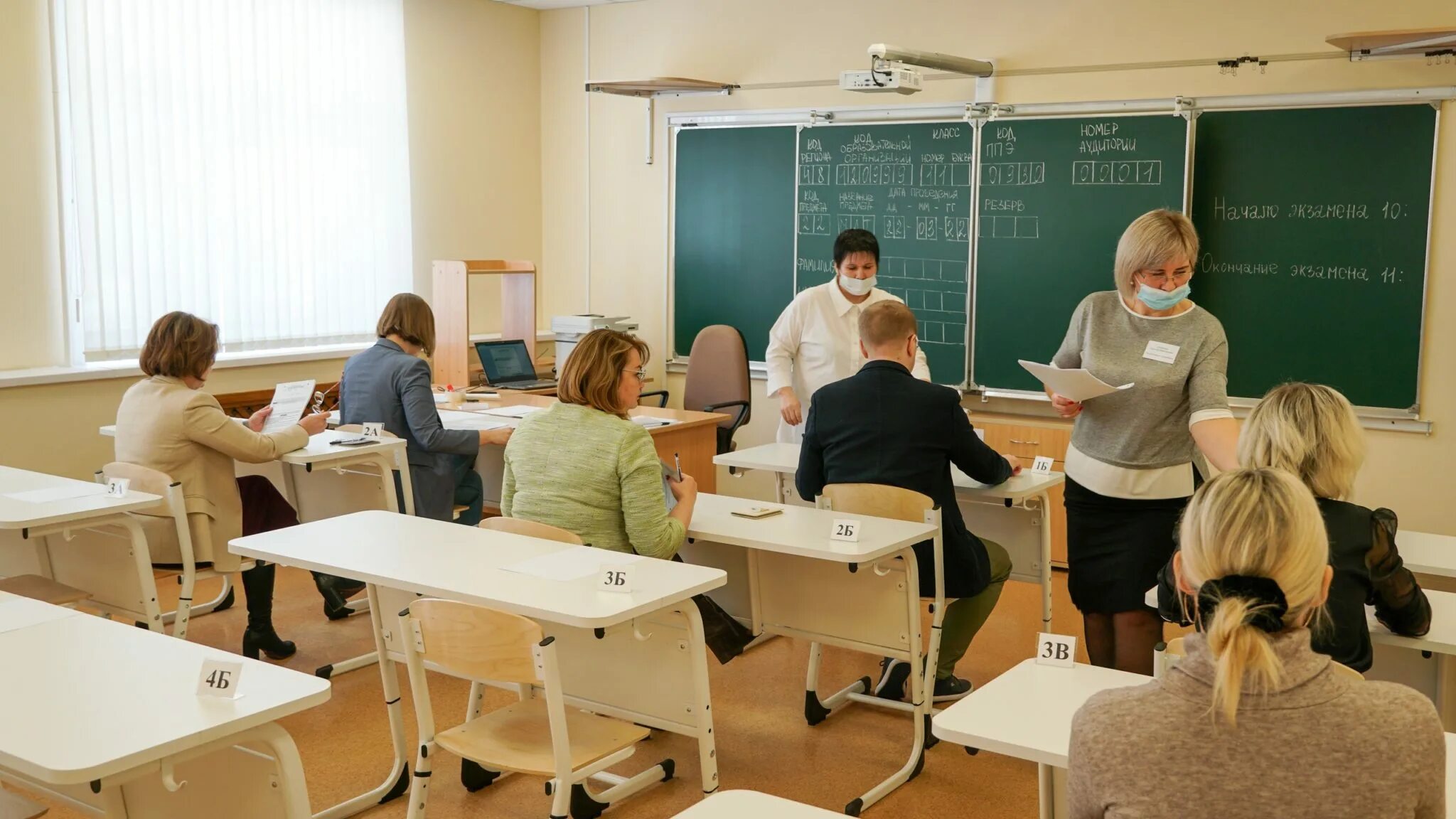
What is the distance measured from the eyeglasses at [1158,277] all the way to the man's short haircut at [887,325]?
656 mm

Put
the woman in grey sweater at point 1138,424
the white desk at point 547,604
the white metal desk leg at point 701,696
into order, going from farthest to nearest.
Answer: the woman in grey sweater at point 1138,424 < the white metal desk leg at point 701,696 < the white desk at point 547,604

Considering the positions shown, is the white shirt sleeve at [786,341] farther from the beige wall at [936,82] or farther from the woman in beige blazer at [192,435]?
the woman in beige blazer at [192,435]

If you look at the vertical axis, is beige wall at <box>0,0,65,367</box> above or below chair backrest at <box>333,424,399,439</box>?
above

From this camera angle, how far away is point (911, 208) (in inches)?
252

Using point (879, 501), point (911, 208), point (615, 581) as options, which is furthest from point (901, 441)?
point (911, 208)

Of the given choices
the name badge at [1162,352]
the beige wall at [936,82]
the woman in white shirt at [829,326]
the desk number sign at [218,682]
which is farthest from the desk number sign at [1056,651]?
the beige wall at [936,82]

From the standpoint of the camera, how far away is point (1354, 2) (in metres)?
5.21

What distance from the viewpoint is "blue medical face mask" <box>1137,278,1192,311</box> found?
306 centimetres

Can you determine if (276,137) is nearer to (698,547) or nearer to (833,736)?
(698,547)

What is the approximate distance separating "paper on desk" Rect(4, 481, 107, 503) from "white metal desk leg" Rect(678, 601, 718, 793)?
1.99 metres

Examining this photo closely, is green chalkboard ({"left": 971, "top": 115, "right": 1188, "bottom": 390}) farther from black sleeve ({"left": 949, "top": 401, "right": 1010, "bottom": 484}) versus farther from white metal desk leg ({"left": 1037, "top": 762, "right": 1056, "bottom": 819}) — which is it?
white metal desk leg ({"left": 1037, "top": 762, "right": 1056, "bottom": 819})

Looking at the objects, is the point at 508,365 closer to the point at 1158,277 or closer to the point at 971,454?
the point at 971,454

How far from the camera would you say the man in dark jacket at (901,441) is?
11.5 ft

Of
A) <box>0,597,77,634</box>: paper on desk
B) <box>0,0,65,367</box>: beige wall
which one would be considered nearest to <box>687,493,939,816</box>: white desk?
<box>0,597,77,634</box>: paper on desk
